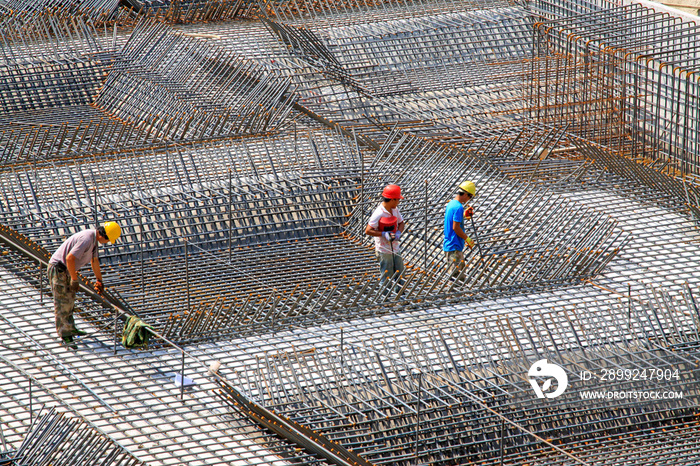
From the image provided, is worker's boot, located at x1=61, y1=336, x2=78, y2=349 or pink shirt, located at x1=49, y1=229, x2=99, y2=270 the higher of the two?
pink shirt, located at x1=49, y1=229, x2=99, y2=270

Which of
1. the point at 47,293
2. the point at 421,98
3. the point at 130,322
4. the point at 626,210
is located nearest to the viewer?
the point at 130,322

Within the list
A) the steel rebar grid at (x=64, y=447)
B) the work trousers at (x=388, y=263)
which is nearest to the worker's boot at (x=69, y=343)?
the steel rebar grid at (x=64, y=447)

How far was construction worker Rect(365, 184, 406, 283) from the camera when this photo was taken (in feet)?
33.8

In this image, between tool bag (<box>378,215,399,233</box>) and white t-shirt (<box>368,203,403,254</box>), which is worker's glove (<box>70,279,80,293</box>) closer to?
white t-shirt (<box>368,203,403,254</box>)

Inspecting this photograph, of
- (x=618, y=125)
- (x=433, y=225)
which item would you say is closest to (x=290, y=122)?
(x=433, y=225)

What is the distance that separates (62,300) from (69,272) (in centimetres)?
33

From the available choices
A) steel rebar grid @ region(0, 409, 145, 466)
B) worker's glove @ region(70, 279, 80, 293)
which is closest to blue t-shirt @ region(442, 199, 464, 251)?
worker's glove @ region(70, 279, 80, 293)

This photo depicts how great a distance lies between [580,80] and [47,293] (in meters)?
10.3

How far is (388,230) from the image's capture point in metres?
10.3

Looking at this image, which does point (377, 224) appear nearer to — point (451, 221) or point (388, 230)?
point (388, 230)

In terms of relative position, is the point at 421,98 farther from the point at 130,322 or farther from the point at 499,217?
the point at 130,322

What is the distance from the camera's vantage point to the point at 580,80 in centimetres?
1542

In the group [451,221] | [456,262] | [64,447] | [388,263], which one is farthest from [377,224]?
[64,447]

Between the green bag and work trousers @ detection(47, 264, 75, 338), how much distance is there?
2.12 feet
